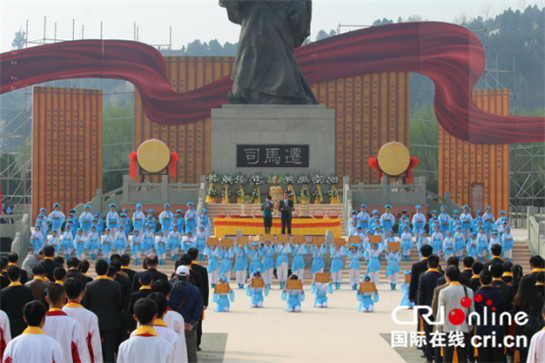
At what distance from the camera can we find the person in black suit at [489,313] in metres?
7.29

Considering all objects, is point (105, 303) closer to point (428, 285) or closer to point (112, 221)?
point (428, 285)

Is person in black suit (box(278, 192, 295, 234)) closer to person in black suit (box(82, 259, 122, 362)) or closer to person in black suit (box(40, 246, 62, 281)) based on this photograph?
person in black suit (box(40, 246, 62, 281))

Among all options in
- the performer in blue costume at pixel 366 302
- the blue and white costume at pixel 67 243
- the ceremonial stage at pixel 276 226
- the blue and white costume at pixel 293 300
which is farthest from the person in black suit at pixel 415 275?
the blue and white costume at pixel 67 243

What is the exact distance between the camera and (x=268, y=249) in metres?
16.0

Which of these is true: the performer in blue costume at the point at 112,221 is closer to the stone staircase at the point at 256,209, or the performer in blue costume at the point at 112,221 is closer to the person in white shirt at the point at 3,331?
the stone staircase at the point at 256,209

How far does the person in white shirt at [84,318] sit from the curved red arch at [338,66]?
25.6 m

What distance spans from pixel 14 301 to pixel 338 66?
2567 cm

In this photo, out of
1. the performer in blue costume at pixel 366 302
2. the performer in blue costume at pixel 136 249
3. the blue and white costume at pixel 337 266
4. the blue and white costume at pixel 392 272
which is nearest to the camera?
the performer in blue costume at pixel 366 302

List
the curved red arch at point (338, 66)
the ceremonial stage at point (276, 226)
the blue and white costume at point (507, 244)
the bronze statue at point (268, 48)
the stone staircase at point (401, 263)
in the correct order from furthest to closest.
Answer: the curved red arch at point (338, 66) < the bronze statue at point (268, 48) < the ceremonial stage at point (276, 226) < the blue and white costume at point (507, 244) < the stone staircase at point (401, 263)

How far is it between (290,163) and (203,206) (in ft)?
14.5

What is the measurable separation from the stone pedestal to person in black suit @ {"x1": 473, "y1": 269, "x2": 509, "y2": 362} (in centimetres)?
1978

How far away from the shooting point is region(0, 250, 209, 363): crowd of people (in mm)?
4965

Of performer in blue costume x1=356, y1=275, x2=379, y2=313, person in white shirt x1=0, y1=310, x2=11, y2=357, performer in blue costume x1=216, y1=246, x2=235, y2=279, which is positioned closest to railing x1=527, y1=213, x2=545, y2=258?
performer in blue costume x1=356, y1=275, x2=379, y2=313

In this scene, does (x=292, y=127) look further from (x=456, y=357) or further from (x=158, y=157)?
(x=456, y=357)
